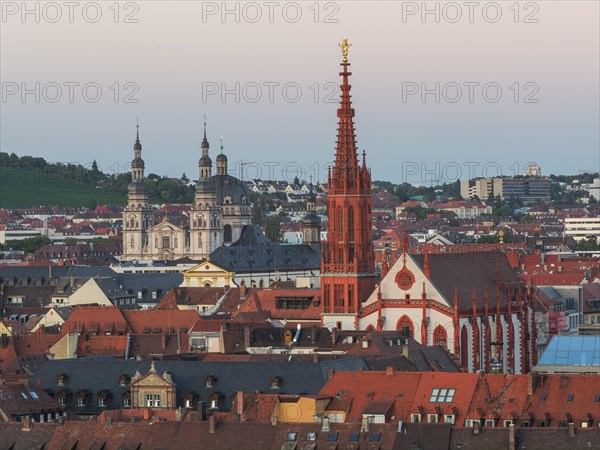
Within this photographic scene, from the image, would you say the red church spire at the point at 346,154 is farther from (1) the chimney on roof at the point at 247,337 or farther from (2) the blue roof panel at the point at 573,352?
(2) the blue roof panel at the point at 573,352

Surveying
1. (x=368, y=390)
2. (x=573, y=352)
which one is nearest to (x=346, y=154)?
(x=573, y=352)

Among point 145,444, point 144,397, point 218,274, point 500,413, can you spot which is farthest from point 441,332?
point 218,274

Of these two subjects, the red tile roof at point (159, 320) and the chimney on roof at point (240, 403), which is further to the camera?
the red tile roof at point (159, 320)

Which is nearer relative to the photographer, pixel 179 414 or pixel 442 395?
pixel 179 414

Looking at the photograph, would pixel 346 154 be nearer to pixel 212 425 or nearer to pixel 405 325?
pixel 405 325

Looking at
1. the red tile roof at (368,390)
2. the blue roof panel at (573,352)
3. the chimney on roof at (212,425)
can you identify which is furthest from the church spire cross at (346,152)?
the chimney on roof at (212,425)

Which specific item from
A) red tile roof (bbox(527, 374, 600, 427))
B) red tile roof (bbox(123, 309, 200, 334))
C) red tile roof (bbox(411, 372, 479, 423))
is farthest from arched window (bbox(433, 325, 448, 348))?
red tile roof (bbox(527, 374, 600, 427))
